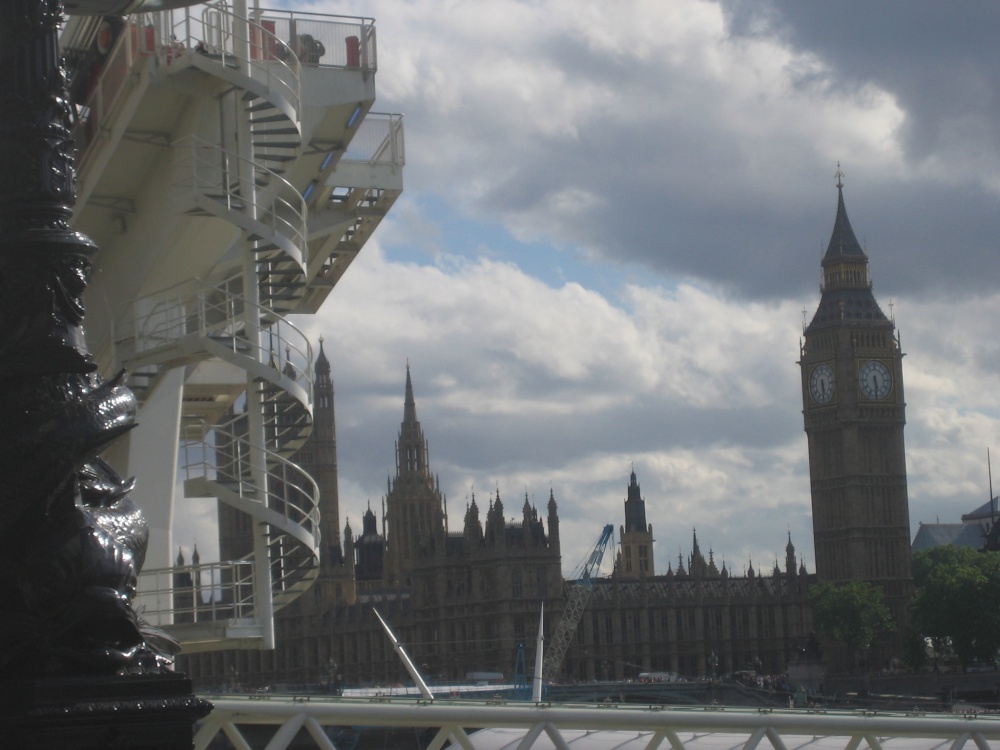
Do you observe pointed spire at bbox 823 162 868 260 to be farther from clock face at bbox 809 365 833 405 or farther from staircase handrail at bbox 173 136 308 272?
staircase handrail at bbox 173 136 308 272

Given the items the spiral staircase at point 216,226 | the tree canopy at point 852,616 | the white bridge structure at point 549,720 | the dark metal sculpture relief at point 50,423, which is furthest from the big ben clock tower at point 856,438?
the dark metal sculpture relief at point 50,423

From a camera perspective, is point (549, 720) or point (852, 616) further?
point (852, 616)

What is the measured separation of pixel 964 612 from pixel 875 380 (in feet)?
102

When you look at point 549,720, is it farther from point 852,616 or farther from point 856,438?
point 856,438

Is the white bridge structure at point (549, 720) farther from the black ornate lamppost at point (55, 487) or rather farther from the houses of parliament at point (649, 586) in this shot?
the houses of parliament at point (649, 586)

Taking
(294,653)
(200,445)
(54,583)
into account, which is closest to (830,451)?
(294,653)

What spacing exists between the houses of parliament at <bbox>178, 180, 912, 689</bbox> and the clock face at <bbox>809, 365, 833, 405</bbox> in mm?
99

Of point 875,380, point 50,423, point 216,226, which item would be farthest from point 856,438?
point 50,423

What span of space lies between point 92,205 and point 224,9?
3468 mm

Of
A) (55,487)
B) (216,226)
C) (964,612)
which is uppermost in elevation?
(216,226)

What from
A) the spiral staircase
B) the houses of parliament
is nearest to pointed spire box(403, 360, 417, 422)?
the houses of parliament

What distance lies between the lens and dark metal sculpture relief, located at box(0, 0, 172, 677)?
17.0ft

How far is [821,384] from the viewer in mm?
120188

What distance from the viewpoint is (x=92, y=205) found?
21.1 meters
